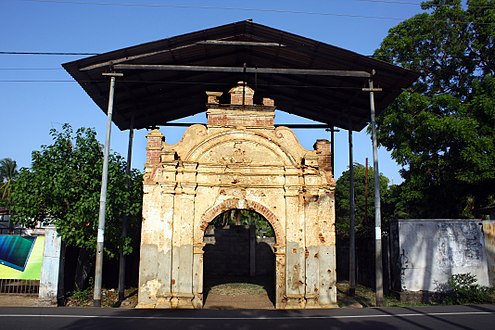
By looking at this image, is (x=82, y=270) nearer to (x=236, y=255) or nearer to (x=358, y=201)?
(x=236, y=255)

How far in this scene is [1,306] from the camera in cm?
1349

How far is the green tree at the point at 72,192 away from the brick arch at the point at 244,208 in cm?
337

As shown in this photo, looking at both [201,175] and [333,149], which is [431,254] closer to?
[333,149]

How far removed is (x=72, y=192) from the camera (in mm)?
14586

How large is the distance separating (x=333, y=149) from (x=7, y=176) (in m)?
40.7

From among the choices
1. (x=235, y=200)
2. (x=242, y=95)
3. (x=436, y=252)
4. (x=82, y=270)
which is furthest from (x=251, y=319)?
(x=436, y=252)

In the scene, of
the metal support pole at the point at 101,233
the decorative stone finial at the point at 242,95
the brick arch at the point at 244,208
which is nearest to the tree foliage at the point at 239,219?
the decorative stone finial at the point at 242,95

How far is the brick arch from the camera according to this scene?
45.9 feet

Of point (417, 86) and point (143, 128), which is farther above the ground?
point (417, 86)

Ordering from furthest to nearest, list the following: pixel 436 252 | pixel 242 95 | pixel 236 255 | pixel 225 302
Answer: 1. pixel 236 255
2. pixel 436 252
3. pixel 225 302
4. pixel 242 95

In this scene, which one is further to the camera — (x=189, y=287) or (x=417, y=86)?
(x=417, y=86)

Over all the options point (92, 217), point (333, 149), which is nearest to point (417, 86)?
point (333, 149)

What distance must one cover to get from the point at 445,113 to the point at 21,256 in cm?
1977

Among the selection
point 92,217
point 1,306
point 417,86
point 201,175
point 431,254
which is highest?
point 417,86
